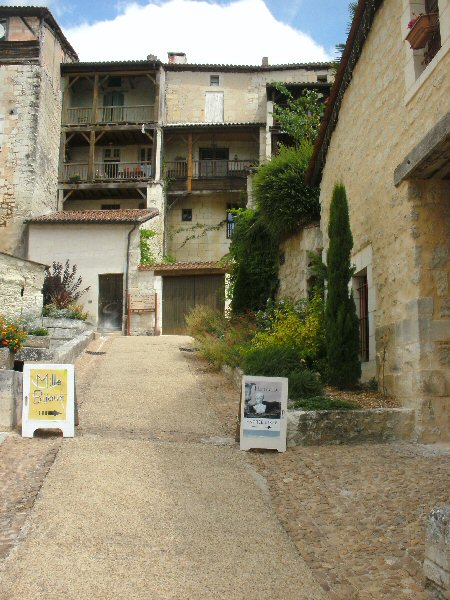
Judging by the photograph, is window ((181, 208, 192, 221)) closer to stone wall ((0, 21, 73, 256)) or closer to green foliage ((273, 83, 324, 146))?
green foliage ((273, 83, 324, 146))

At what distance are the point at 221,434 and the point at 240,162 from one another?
23360 millimetres

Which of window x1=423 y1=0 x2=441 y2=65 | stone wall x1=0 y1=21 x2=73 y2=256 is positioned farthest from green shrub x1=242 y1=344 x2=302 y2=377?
stone wall x1=0 y1=21 x2=73 y2=256

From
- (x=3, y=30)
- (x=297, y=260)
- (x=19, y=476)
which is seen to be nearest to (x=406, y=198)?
(x=19, y=476)

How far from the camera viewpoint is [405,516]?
421 centimetres

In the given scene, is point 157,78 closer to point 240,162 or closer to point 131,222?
point 240,162

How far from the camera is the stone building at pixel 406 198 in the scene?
6.05 meters

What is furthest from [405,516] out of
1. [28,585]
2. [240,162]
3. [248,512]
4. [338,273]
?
[240,162]

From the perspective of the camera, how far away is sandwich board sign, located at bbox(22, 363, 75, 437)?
20.7 feet

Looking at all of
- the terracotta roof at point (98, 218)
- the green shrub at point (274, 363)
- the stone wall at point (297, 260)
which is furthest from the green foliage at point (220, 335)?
the terracotta roof at point (98, 218)

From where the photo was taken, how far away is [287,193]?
12.0 metres

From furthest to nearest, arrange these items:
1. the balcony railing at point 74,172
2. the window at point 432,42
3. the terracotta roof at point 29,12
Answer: the balcony railing at point 74,172 < the terracotta roof at point 29,12 < the window at point 432,42

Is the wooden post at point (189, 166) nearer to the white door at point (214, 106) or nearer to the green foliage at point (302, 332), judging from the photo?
the white door at point (214, 106)

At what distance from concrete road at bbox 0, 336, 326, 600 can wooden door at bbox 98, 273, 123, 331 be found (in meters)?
14.4

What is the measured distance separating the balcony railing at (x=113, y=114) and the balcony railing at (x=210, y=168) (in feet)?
8.69
